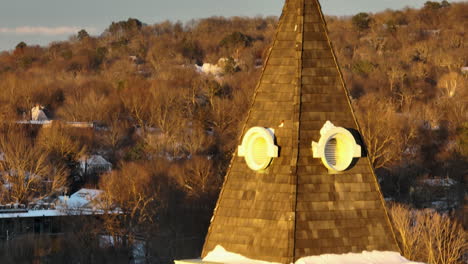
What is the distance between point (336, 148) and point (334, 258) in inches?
58.4

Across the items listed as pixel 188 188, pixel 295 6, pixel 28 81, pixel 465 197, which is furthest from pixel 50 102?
pixel 295 6

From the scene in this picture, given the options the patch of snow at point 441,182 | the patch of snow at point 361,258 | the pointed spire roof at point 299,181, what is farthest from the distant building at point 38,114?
the patch of snow at point 361,258

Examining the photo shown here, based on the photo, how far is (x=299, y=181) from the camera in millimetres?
16953

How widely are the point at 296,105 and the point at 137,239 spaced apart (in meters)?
73.9

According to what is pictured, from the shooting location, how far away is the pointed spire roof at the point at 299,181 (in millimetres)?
16750

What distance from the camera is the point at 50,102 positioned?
176500 mm

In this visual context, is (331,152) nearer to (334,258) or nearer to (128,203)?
(334,258)

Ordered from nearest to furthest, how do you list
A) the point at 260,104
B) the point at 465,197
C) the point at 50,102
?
the point at 260,104
the point at 465,197
the point at 50,102

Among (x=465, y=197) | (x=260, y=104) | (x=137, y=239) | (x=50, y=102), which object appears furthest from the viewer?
(x=50, y=102)

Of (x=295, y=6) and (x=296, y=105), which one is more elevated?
(x=295, y=6)

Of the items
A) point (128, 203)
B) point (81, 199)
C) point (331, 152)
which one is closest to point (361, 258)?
point (331, 152)

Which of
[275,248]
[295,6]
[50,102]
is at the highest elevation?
[295,6]

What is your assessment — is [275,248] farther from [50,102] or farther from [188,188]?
[50,102]

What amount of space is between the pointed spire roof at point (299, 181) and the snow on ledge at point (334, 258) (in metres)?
0.08
